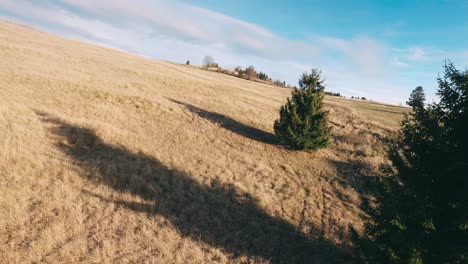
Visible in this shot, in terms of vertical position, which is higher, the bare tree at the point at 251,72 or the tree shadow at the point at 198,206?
the bare tree at the point at 251,72

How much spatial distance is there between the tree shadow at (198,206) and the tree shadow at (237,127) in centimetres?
874

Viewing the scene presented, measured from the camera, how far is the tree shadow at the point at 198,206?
10.9 meters

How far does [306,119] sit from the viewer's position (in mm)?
20406

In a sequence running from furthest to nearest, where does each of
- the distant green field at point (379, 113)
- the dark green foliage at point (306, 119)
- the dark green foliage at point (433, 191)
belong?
the distant green field at point (379, 113) < the dark green foliage at point (306, 119) < the dark green foliage at point (433, 191)

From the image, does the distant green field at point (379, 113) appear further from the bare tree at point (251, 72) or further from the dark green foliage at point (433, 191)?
the bare tree at point (251, 72)

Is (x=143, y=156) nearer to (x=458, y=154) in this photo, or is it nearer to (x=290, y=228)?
(x=290, y=228)

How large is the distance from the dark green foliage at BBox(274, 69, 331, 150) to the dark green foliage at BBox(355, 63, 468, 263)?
11413 mm

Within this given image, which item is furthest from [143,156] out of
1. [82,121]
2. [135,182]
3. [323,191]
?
[323,191]

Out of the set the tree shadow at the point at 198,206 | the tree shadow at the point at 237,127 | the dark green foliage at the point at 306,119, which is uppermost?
the dark green foliage at the point at 306,119

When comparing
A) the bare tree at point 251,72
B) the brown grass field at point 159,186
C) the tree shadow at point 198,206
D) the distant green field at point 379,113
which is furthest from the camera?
the bare tree at point 251,72

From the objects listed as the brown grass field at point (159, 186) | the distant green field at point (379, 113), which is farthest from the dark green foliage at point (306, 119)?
the distant green field at point (379, 113)

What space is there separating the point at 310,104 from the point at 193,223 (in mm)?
12565

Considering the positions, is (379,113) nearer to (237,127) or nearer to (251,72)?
→ (237,127)

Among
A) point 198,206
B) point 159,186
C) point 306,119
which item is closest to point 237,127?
point 306,119
